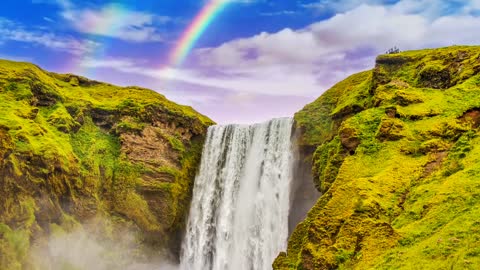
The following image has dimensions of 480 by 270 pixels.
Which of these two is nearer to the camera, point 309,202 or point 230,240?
point 309,202

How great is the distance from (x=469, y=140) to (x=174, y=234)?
36.5 metres

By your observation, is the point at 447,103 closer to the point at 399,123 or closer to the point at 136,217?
the point at 399,123

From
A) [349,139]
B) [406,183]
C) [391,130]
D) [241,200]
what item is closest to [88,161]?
[241,200]

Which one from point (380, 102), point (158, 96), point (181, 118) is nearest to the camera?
point (380, 102)

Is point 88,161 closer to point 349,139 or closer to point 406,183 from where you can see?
point 349,139

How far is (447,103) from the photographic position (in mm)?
22969

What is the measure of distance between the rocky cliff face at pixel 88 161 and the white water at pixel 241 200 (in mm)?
2573

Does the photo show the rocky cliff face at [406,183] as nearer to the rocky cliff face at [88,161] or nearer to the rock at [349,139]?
the rock at [349,139]

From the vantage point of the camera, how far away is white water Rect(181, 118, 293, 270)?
41219mm

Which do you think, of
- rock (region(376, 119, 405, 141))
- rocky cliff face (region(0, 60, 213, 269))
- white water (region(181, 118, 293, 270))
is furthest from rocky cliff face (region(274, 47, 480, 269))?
rocky cliff face (region(0, 60, 213, 269))

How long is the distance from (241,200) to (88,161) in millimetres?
16874

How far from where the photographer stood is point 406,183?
18.4m

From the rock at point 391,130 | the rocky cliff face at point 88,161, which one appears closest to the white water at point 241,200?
the rocky cliff face at point 88,161

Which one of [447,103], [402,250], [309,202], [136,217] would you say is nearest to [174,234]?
[136,217]
